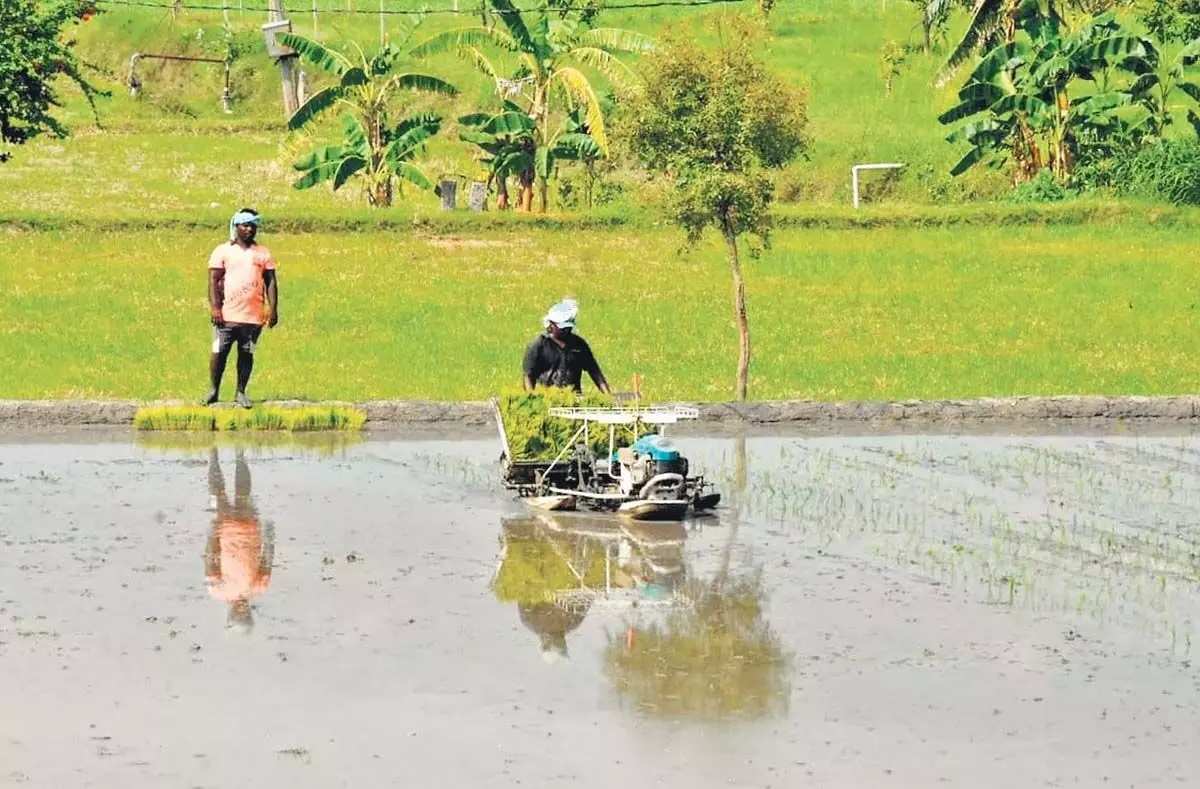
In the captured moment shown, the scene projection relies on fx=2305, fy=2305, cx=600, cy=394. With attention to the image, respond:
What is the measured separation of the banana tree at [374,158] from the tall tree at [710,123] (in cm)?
1921

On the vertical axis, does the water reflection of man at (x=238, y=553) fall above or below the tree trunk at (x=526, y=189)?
below

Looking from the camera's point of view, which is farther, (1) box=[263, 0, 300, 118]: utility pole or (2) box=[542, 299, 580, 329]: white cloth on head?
(1) box=[263, 0, 300, 118]: utility pole

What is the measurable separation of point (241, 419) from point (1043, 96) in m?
26.0

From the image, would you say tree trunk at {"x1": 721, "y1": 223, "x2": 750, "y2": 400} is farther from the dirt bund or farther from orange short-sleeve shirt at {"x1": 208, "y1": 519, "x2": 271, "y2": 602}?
orange short-sleeve shirt at {"x1": 208, "y1": 519, "x2": 271, "y2": 602}

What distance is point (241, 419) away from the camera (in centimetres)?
2033

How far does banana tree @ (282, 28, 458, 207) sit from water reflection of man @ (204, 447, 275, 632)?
2519 centimetres

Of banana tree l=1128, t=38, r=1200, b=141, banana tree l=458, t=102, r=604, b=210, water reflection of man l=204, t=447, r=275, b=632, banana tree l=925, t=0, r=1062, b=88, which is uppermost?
banana tree l=925, t=0, r=1062, b=88

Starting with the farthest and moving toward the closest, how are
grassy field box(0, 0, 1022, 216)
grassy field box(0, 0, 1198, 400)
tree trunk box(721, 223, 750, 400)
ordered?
grassy field box(0, 0, 1022, 216) < grassy field box(0, 0, 1198, 400) < tree trunk box(721, 223, 750, 400)

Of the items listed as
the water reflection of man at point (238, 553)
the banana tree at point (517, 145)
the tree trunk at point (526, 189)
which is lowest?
the water reflection of man at point (238, 553)

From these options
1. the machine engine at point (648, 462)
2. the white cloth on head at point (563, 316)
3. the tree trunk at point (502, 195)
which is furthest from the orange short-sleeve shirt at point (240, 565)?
the tree trunk at point (502, 195)

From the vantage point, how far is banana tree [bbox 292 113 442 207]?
42.0 m

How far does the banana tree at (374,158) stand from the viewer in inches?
1655

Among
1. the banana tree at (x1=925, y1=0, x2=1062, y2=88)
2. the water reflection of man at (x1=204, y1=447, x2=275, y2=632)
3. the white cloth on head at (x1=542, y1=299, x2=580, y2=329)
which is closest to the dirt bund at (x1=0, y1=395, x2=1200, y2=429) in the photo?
the white cloth on head at (x1=542, y1=299, x2=580, y2=329)

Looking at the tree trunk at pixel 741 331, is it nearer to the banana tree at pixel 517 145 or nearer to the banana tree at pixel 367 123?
the banana tree at pixel 517 145
